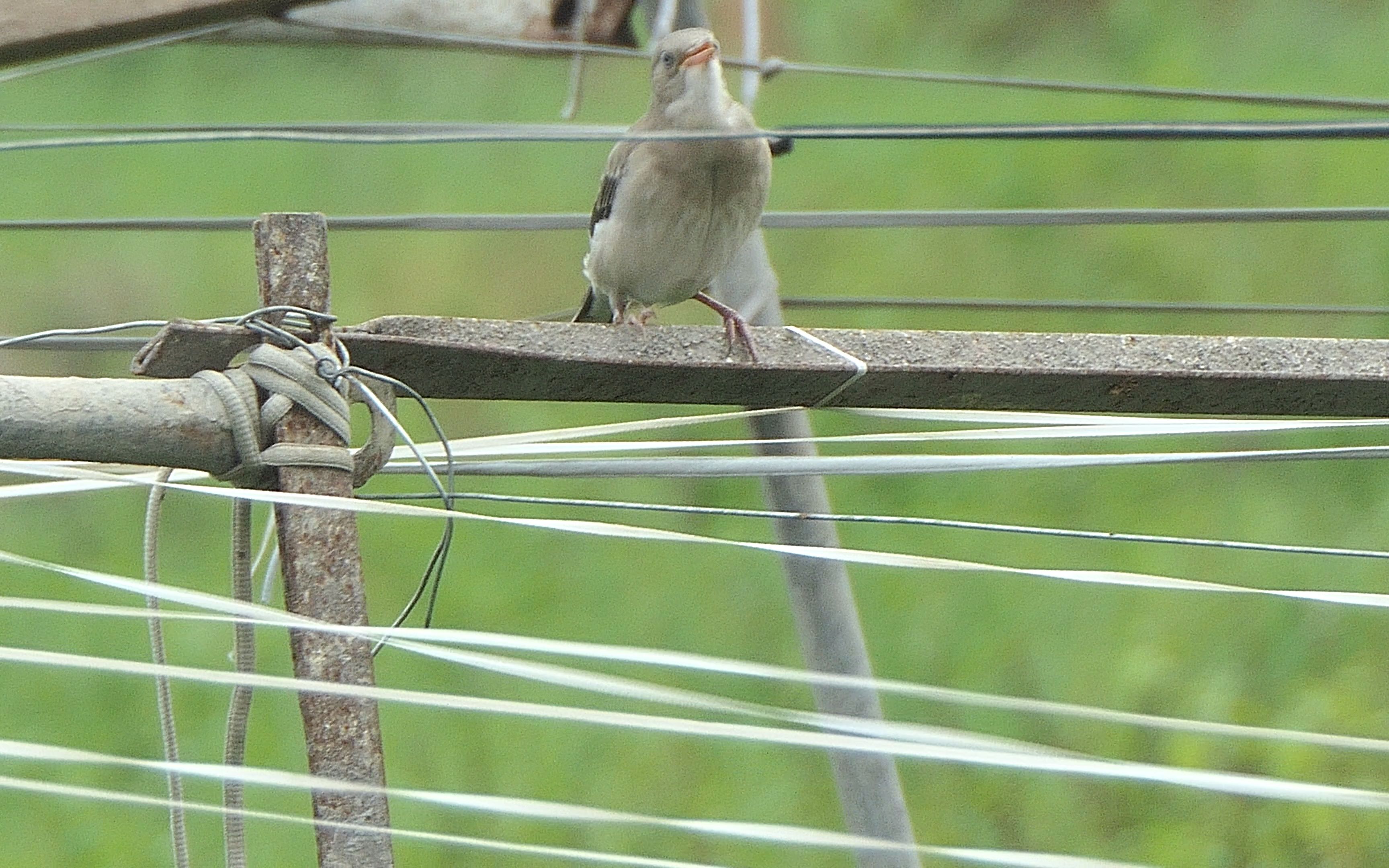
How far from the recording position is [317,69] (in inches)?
403

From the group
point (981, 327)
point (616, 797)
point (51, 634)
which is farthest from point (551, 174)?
point (616, 797)

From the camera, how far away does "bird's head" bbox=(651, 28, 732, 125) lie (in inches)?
139

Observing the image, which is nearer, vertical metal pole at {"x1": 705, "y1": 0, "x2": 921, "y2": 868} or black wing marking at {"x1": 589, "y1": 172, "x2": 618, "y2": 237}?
vertical metal pole at {"x1": 705, "y1": 0, "x2": 921, "y2": 868}

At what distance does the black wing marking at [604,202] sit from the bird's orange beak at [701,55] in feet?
0.90

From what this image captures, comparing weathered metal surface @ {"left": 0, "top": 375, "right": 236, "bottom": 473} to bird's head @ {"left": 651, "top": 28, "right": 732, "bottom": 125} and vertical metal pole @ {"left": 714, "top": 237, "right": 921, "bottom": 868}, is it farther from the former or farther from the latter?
bird's head @ {"left": 651, "top": 28, "right": 732, "bottom": 125}

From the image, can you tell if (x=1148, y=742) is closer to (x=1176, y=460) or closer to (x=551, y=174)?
(x=1176, y=460)

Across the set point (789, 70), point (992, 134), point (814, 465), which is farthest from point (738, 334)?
point (789, 70)

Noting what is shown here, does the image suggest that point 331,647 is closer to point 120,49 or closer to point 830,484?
point 120,49

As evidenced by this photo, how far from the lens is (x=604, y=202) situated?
373 cm

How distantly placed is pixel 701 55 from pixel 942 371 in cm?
150

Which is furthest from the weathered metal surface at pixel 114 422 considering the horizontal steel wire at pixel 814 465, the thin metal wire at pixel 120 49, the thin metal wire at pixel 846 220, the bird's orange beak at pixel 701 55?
the bird's orange beak at pixel 701 55

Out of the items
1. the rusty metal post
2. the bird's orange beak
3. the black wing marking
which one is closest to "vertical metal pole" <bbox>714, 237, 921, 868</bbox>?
the black wing marking

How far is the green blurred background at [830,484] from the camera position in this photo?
6.04m

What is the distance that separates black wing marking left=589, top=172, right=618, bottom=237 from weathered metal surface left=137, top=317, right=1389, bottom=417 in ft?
4.78
